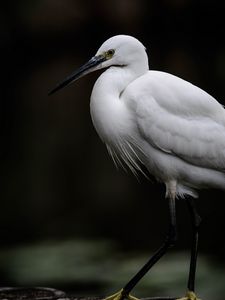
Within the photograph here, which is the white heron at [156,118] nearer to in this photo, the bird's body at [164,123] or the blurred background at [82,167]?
the bird's body at [164,123]

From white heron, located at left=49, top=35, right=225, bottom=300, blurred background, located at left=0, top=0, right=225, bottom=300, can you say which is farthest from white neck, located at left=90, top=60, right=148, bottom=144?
blurred background, located at left=0, top=0, right=225, bottom=300

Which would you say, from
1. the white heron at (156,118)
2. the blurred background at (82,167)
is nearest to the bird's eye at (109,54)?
the white heron at (156,118)

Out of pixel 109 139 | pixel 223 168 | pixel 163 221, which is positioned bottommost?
pixel 163 221

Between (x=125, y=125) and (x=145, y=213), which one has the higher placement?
(x=125, y=125)

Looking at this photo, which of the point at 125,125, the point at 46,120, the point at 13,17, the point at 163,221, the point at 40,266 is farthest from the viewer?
the point at 13,17

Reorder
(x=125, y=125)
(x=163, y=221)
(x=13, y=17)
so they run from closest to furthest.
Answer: (x=125, y=125) < (x=163, y=221) < (x=13, y=17)

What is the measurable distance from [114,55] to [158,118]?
0.27 meters

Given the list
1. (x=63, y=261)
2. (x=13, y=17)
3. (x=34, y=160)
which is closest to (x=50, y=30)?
(x=13, y=17)

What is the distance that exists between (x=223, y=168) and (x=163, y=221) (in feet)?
8.84

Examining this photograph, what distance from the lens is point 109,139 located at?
9.39 feet

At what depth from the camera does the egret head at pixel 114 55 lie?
2.79m

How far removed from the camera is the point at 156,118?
2.76 metres

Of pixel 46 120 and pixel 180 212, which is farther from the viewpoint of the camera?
pixel 46 120

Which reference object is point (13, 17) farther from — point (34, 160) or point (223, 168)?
point (223, 168)
